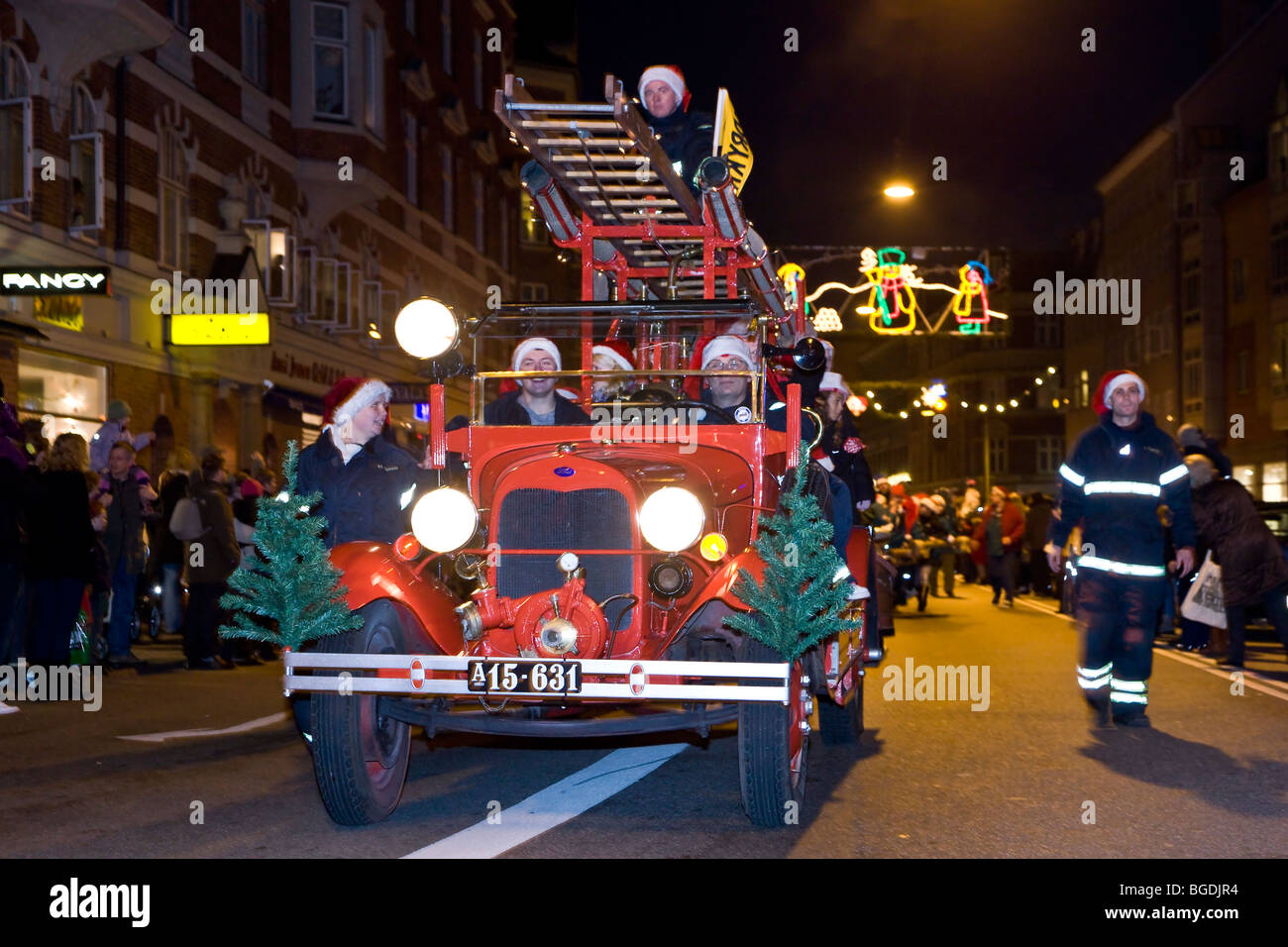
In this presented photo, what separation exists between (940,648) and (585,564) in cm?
843

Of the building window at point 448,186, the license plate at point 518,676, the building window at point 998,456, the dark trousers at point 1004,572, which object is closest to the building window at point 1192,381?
the building window at point 448,186

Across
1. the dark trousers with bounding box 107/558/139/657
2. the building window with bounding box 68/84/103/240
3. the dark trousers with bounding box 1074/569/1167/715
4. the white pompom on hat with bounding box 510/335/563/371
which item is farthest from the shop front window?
the dark trousers with bounding box 1074/569/1167/715

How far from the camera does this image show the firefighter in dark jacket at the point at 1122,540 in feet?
28.0

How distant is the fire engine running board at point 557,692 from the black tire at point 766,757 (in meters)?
0.16

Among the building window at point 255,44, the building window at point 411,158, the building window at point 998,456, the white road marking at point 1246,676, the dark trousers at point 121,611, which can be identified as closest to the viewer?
the white road marking at point 1246,676

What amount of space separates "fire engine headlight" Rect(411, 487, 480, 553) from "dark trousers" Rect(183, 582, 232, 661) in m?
6.71

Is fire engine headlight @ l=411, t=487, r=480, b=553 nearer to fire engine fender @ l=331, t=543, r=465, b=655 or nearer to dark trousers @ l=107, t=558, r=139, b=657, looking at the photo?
fire engine fender @ l=331, t=543, r=465, b=655

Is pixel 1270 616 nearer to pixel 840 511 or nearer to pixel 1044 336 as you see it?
pixel 840 511

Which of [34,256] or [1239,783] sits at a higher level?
[34,256]

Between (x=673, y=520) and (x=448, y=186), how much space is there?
3070 cm

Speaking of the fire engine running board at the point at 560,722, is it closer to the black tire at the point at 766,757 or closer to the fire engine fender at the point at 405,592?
the black tire at the point at 766,757
